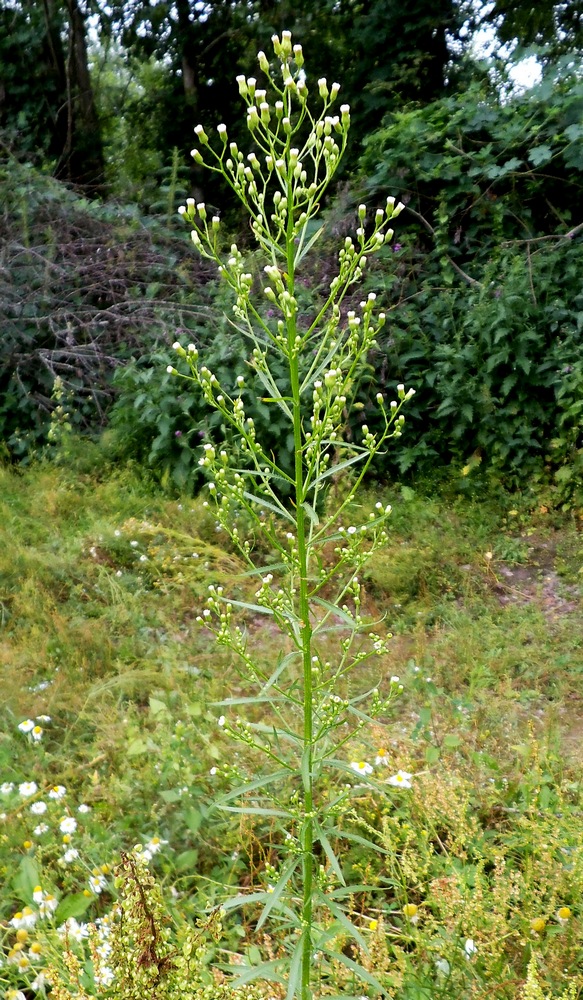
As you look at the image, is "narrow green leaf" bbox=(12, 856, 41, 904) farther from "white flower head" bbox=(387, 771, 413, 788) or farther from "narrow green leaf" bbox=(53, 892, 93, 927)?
"white flower head" bbox=(387, 771, 413, 788)

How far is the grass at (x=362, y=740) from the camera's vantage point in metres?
2.06

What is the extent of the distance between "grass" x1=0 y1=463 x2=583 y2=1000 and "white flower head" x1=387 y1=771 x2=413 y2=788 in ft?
0.12

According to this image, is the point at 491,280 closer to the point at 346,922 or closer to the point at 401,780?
the point at 401,780

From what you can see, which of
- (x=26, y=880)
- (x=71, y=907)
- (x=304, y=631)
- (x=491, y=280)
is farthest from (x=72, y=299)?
(x=304, y=631)

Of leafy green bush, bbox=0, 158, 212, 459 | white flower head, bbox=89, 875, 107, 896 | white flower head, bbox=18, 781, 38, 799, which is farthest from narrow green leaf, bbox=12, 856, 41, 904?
leafy green bush, bbox=0, 158, 212, 459

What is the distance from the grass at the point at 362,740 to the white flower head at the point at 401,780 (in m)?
0.04

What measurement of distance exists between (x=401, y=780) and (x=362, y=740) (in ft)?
1.67

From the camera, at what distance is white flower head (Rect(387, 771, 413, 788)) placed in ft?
8.14

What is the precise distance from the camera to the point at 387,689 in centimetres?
353

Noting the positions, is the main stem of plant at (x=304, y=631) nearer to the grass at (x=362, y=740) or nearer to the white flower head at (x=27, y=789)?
the grass at (x=362, y=740)

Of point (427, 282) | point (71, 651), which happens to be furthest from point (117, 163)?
point (71, 651)

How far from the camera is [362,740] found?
3.01 meters

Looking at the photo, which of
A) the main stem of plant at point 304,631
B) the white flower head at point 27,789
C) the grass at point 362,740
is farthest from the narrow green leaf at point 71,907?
the main stem of plant at point 304,631

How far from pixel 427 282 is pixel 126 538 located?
3.32 metres
